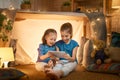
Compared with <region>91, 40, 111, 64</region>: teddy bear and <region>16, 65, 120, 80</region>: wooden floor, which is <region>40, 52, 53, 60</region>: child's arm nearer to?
<region>16, 65, 120, 80</region>: wooden floor

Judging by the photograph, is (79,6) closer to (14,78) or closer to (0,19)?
(0,19)

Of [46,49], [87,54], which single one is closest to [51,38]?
[46,49]

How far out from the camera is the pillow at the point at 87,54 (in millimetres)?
2545

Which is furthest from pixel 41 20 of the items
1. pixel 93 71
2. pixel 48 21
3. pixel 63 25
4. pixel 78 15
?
pixel 93 71

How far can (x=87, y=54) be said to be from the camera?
2.58 metres

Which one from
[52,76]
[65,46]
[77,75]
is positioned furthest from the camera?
[65,46]

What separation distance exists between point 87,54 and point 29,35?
0.67 m

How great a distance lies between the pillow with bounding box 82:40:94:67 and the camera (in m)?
2.54

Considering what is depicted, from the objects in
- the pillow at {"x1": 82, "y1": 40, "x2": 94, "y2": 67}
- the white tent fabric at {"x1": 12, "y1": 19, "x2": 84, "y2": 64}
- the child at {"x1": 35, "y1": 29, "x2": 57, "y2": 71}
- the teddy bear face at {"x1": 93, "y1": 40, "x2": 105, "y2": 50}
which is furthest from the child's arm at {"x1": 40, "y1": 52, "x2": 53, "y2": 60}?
the teddy bear face at {"x1": 93, "y1": 40, "x2": 105, "y2": 50}

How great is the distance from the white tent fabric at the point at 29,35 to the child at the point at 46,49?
0.05 metres

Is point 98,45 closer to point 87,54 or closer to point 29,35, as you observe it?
point 87,54

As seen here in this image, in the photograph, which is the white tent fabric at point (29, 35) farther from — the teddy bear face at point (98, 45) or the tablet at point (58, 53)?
the teddy bear face at point (98, 45)

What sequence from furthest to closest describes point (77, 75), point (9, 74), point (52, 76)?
point (77, 75)
point (52, 76)
point (9, 74)

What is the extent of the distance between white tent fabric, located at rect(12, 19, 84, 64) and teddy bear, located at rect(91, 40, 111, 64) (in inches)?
16.7
